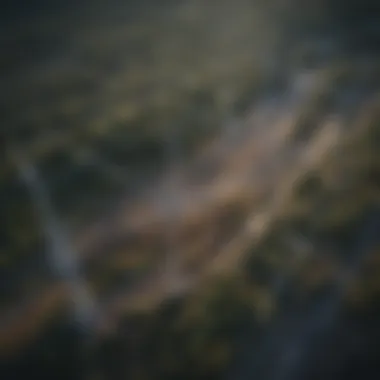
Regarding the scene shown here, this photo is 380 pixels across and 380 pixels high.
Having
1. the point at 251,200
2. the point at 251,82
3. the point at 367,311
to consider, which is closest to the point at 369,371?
the point at 367,311

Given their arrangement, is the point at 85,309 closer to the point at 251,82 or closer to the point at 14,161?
the point at 14,161

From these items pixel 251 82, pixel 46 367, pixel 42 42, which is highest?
pixel 42 42

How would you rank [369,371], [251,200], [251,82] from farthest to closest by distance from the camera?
[251,82], [251,200], [369,371]

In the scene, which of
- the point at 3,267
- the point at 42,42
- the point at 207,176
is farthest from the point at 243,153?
the point at 42,42

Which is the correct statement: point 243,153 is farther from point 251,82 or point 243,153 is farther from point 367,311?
point 367,311

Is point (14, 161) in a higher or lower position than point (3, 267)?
higher

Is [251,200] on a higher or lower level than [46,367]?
higher

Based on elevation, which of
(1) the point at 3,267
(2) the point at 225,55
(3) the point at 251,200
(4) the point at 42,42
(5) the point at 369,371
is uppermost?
(4) the point at 42,42

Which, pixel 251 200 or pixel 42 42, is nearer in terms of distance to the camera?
pixel 251 200

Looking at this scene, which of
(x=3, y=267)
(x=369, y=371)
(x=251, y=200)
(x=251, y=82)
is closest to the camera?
(x=369, y=371)

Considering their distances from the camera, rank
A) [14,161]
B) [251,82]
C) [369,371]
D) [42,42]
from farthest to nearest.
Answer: [42,42], [251,82], [14,161], [369,371]
